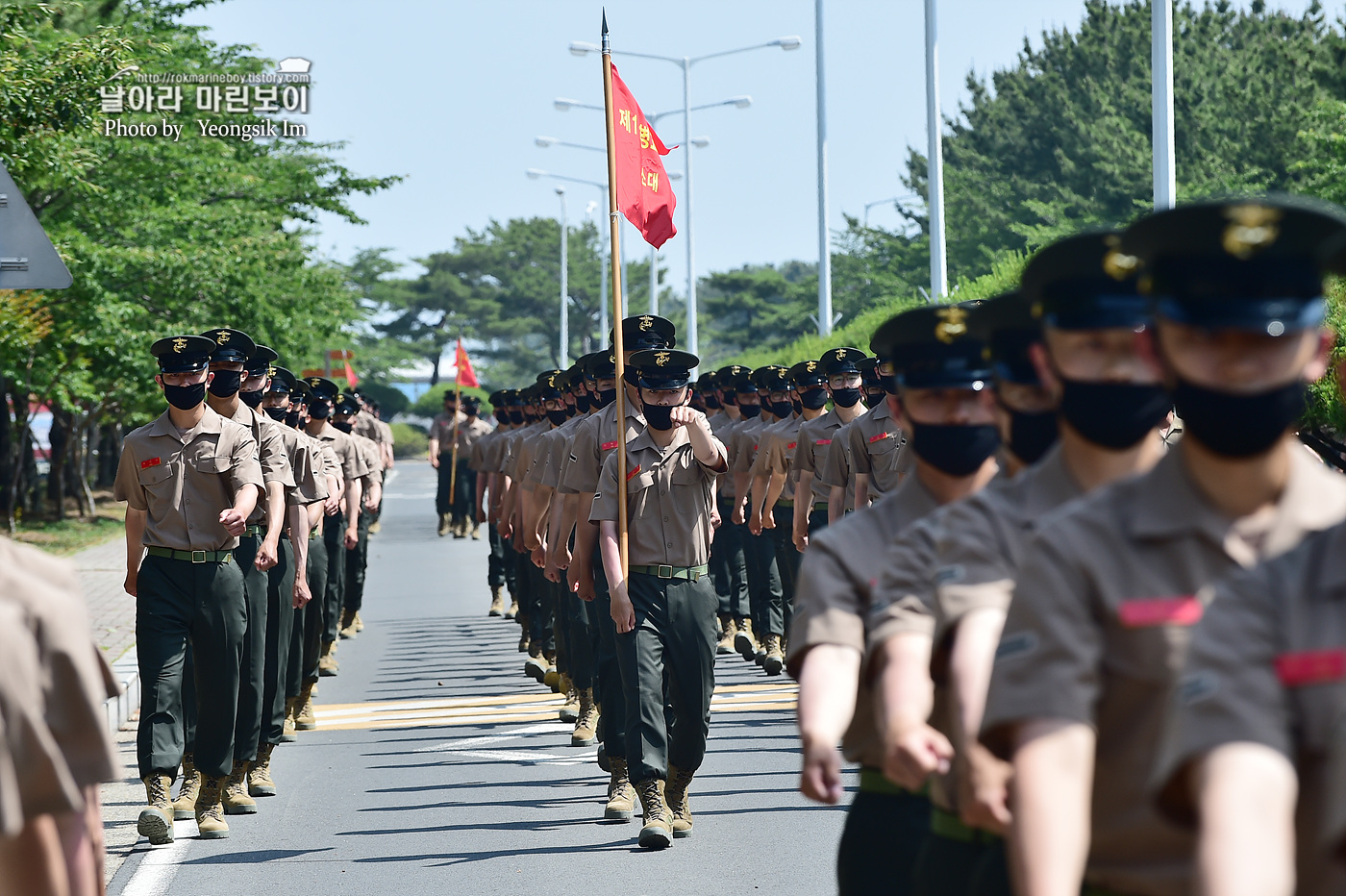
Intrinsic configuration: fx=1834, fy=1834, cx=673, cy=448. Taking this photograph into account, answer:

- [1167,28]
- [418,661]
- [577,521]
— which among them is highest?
[1167,28]

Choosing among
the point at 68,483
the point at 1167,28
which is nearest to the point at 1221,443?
the point at 1167,28

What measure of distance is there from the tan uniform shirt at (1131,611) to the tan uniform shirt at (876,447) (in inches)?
345

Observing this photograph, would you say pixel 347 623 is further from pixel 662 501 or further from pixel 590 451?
pixel 662 501

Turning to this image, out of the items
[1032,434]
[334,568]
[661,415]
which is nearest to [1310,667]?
[1032,434]

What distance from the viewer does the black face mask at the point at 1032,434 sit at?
3600 millimetres

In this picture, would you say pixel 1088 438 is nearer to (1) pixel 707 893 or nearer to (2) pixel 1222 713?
(2) pixel 1222 713

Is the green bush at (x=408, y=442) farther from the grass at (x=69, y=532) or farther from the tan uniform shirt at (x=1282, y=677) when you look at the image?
the tan uniform shirt at (x=1282, y=677)

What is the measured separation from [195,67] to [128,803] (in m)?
18.0

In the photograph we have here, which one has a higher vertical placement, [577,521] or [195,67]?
[195,67]

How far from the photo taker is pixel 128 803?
922 cm

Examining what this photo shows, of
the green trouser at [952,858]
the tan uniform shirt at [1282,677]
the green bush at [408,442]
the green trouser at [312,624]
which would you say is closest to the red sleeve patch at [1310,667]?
the tan uniform shirt at [1282,677]

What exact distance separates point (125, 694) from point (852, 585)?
28.6 ft

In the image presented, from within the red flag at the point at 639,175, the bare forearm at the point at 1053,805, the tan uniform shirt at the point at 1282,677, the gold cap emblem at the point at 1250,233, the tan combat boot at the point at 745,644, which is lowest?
the tan combat boot at the point at 745,644

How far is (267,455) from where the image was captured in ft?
30.8
